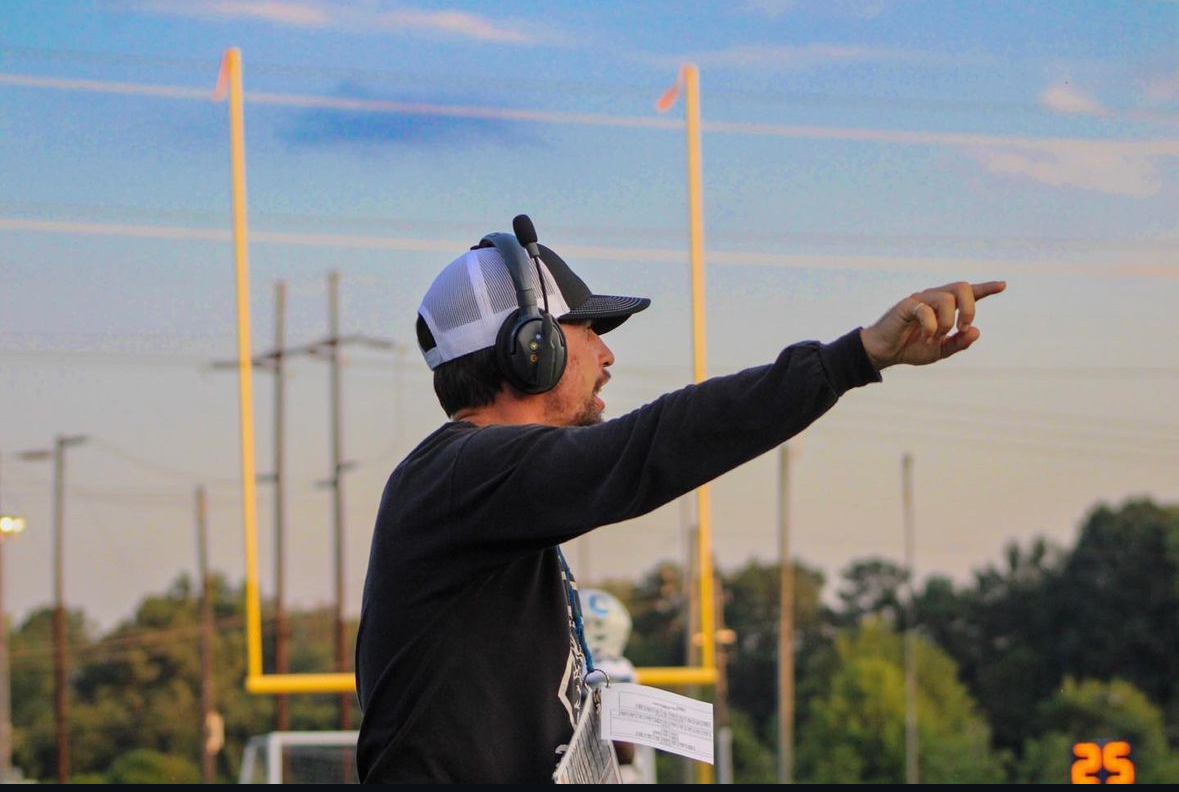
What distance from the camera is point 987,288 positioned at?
2088mm

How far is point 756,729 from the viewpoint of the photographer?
56.3m

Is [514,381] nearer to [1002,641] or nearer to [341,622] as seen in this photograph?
[341,622]

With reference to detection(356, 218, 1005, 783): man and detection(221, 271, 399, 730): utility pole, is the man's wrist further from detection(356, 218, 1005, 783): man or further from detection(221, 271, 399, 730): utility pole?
detection(221, 271, 399, 730): utility pole

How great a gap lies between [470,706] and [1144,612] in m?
52.8

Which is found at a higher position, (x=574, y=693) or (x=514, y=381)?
(x=514, y=381)

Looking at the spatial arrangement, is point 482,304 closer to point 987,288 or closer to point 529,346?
point 529,346

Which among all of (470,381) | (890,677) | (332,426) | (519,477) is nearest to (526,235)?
(470,381)

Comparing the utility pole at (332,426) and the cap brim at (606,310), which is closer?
the cap brim at (606,310)

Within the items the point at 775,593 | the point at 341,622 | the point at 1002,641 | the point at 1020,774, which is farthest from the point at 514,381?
the point at 775,593

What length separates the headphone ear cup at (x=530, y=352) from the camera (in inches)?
93.3

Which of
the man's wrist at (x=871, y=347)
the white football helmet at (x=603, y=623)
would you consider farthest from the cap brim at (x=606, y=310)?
the white football helmet at (x=603, y=623)

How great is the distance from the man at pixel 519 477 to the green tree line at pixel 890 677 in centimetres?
4322

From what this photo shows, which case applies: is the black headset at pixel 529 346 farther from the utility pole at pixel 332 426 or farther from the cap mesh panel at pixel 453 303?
the utility pole at pixel 332 426

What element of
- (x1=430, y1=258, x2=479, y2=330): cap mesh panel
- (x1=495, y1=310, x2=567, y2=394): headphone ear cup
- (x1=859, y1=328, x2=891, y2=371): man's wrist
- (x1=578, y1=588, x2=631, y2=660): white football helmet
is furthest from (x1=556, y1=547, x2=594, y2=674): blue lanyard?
(x1=578, y1=588, x2=631, y2=660): white football helmet
